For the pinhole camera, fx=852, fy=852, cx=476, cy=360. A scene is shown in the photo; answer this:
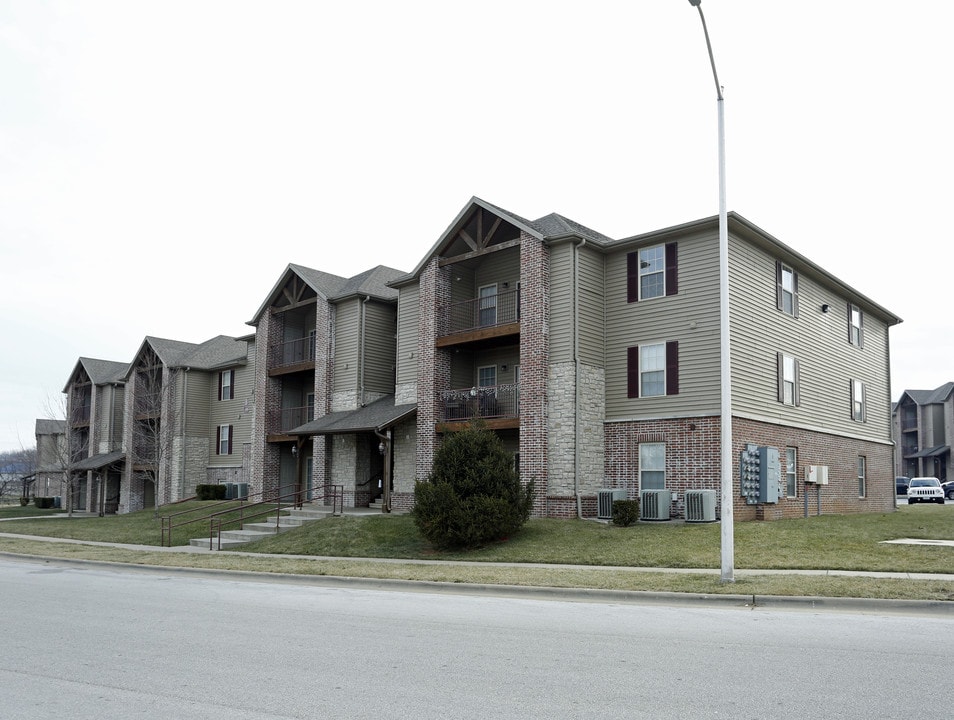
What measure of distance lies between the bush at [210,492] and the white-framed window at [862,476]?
26142 mm

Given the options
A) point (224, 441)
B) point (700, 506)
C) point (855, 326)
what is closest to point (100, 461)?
point (224, 441)

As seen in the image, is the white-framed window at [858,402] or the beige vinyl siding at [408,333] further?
the white-framed window at [858,402]

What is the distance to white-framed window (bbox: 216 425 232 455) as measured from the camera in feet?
139

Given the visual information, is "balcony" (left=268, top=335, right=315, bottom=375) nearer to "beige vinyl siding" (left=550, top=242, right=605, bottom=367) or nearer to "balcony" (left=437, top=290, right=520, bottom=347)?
"balcony" (left=437, top=290, right=520, bottom=347)

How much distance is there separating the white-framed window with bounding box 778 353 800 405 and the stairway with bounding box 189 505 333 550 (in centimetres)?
1426

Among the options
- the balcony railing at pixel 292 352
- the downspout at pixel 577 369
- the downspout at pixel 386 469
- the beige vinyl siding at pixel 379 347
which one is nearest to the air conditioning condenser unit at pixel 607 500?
the downspout at pixel 577 369

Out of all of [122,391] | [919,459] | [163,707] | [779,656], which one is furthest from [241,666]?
[919,459]

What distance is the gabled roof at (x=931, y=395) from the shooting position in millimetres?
71606

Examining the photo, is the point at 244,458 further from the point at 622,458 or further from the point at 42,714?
the point at 42,714

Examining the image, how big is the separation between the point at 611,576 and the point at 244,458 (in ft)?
95.0

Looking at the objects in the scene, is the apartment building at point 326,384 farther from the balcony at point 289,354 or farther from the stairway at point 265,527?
the stairway at point 265,527

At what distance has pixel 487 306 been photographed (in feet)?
92.2

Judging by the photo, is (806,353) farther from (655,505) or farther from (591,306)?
(655,505)

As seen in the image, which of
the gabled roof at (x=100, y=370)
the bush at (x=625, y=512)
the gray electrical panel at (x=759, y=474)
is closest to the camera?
the bush at (x=625, y=512)
